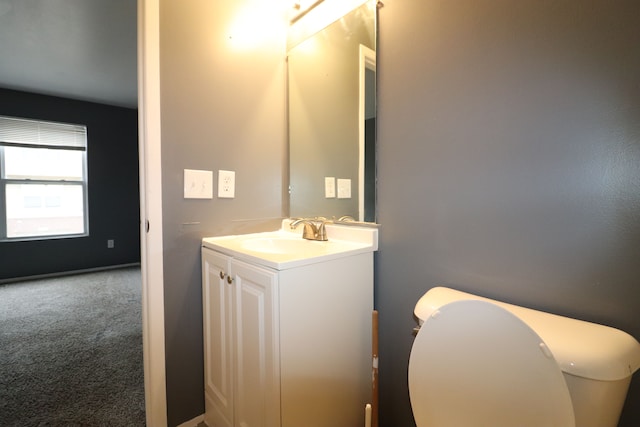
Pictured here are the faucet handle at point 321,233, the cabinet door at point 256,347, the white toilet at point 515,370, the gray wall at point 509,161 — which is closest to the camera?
the white toilet at point 515,370

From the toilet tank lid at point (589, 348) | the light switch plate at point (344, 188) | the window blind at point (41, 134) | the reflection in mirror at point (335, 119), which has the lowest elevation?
the toilet tank lid at point (589, 348)

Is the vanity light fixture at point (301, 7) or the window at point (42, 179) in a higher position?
the vanity light fixture at point (301, 7)

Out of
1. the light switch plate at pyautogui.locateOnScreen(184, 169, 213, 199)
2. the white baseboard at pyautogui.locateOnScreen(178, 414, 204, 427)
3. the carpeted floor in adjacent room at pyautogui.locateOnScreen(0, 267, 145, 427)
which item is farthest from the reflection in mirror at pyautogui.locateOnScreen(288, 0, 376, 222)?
the carpeted floor in adjacent room at pyautogui.locateOnScreen(0, 267, 145, 427)

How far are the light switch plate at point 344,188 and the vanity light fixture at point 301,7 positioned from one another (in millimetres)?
915

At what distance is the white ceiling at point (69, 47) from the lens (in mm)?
1953

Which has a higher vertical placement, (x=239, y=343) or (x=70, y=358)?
(x=239, y=343)

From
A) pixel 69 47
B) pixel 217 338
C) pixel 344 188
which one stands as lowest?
pixel 217 338

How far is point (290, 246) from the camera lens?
136 centimetres

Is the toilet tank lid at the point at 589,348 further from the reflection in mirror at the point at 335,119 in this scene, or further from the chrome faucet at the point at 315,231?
the chrome faucet at the point at 315,231

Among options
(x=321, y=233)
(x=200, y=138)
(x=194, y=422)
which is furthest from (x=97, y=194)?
(x=321, y=233)

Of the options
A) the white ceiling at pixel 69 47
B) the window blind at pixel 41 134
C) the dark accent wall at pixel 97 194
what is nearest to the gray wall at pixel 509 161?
the white ceiling at pixel 69 47

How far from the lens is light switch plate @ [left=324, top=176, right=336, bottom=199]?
146cm

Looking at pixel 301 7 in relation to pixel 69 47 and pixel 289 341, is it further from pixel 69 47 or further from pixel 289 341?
pixel 69 47

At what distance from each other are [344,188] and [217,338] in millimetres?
879
